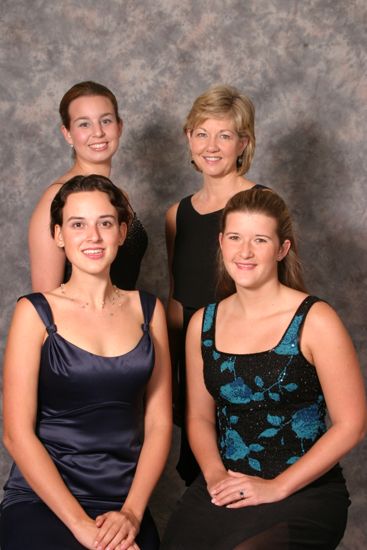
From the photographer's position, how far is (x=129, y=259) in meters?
3.03

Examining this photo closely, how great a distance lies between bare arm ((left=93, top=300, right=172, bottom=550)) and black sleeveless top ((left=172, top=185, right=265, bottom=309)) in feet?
1.34

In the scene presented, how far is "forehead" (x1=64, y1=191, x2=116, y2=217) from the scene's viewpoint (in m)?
2.39

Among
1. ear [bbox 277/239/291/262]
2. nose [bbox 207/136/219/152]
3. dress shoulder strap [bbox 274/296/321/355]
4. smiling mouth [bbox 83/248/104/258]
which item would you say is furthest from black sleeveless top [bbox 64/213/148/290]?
dress shoulder strap [bbox 274/296/321/355]

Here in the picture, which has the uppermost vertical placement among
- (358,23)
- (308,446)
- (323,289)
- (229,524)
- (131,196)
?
(358,23)

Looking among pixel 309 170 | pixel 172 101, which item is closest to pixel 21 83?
pixel 172 101

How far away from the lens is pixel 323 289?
3.83 m

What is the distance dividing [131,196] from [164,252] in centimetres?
28

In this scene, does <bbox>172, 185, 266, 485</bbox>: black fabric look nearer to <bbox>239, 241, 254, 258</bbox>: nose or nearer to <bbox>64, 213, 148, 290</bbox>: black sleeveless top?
<bbox>64, 213, 148, 290</bbox>: black sleeveless top

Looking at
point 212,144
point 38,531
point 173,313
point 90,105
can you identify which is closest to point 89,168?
point 90,105

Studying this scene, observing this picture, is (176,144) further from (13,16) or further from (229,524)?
(229,524)

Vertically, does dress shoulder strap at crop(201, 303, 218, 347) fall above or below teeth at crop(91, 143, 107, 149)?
below

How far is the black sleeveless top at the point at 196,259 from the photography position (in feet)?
9.38

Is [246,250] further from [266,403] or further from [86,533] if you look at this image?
[86,533]

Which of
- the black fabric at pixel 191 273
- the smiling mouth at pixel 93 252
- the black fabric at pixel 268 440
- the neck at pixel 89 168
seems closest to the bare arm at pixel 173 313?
the black fabric at pixel 191 273
